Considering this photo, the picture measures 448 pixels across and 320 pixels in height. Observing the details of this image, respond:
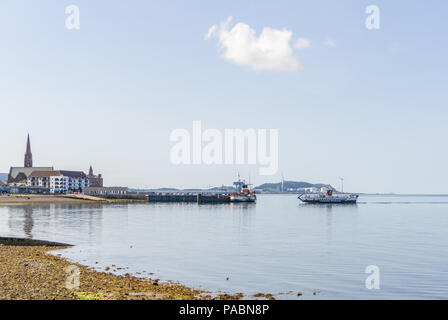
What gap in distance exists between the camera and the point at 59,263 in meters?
31.2

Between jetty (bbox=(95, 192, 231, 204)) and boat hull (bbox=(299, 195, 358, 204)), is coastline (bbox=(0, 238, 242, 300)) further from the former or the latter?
boat hull (bbox=(299, 195, 358, 204))

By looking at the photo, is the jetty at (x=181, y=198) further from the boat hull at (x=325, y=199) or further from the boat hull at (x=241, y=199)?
the boat hull at (x=325, y=199)

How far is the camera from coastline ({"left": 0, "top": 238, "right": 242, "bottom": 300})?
2103 cm

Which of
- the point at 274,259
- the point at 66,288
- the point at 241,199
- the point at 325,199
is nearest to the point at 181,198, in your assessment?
the point at 241,199

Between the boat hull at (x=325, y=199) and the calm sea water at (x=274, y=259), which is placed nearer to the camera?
the calm sea water at (x=274, y=259)

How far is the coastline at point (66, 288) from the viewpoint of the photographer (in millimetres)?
21031

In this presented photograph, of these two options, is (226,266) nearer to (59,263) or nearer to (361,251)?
(59,263)

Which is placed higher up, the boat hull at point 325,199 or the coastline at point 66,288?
the coastline at point 66,288

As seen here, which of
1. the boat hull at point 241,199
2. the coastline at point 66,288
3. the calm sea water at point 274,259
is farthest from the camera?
the boat hull at point 241,199

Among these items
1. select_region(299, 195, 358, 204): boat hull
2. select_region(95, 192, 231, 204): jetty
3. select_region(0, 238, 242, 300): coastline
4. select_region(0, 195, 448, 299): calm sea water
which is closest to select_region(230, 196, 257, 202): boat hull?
select_region(95, 192, 231, 204): jetty

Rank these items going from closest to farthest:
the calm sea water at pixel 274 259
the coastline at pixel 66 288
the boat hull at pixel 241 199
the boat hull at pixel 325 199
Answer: the coastline at pixel 66 288
the calm sea water at pixel 274 259
the boat hull at pixel 241 199
the boat hull at pixel 325 199

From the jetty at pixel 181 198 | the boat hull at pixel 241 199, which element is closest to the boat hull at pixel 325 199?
the boat hull at pixel 241 199
